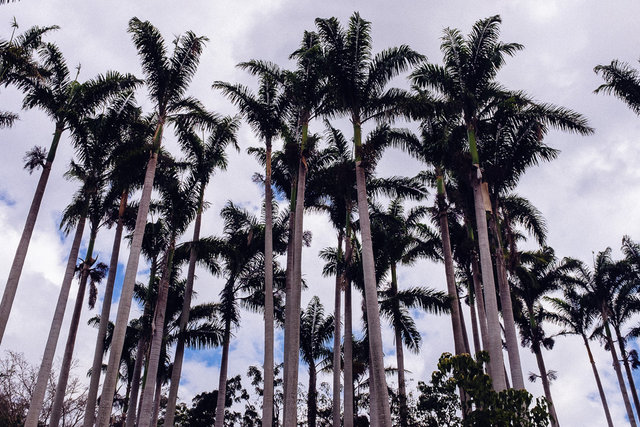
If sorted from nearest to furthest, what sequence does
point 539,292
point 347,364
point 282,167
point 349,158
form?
point 347,364 < point 282,167 < point 349,158 < point 539,292

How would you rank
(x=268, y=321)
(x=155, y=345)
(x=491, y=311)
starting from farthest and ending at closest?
1. (x=155, y=345)
2. (x=268, y=321)
3. (x=491, y=311)

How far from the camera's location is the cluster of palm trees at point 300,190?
18.0m

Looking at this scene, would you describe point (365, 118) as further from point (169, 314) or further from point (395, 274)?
point (169, 314)

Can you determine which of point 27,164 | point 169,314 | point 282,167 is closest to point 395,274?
point 282,167

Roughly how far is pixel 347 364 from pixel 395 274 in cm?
617

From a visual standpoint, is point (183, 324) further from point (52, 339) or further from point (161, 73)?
point (161, 73)

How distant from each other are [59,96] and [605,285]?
33.6 m

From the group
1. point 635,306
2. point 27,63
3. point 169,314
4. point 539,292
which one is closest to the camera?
point 27,63

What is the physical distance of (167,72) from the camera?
1927cm

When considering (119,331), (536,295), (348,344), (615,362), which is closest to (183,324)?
(119,331)

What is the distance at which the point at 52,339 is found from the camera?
61.2 feet

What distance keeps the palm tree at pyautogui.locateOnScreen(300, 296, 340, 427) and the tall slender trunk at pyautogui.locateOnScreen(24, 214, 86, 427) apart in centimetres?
1440

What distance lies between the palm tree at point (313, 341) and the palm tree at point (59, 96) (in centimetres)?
1681

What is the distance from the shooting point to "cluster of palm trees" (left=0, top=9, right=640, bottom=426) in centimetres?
1798
